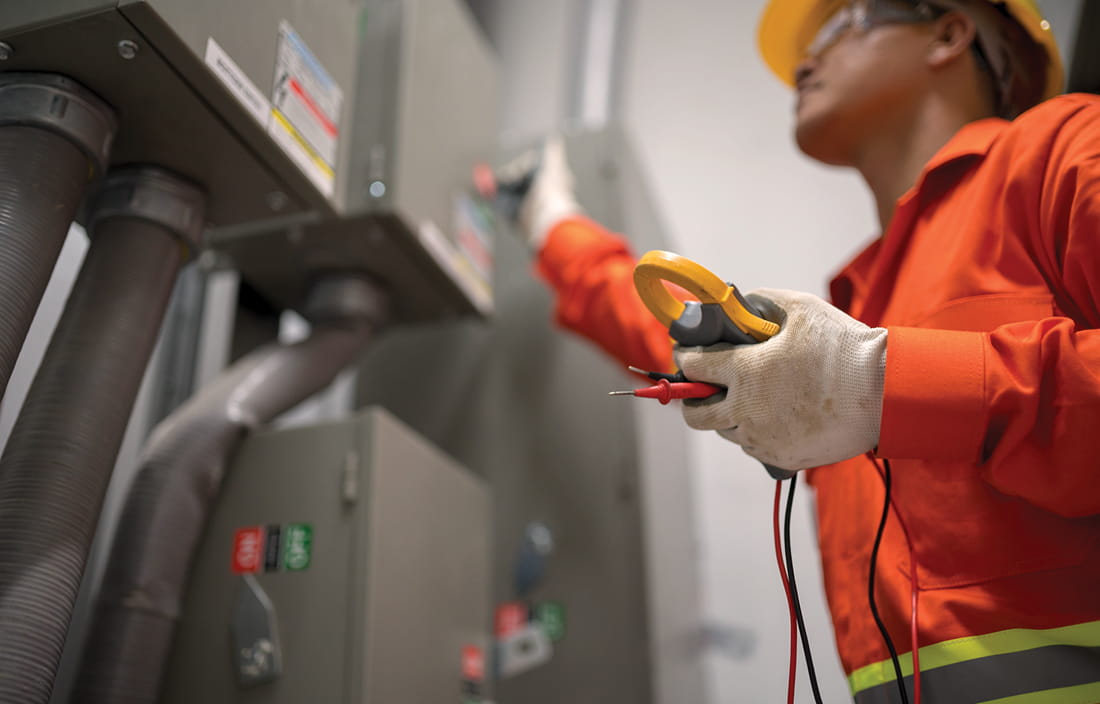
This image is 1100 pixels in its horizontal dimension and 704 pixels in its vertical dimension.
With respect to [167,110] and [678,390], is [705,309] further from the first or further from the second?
[167,110]

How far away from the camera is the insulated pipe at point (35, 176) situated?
36.1 inches

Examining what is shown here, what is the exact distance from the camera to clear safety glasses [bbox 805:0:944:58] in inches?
49.8

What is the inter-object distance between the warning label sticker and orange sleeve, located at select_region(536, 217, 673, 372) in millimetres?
506

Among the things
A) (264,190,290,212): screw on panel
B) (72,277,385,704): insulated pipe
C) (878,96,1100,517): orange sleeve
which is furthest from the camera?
(264,190,290,212): screw on panel

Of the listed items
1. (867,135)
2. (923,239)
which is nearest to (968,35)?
(867,135)

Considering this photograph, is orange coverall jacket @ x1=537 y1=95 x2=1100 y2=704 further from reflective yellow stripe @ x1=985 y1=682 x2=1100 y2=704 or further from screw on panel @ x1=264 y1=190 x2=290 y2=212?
screw on panel @ x1=264 y1=190 x2=290 y2=212

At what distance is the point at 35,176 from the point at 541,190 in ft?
3.27

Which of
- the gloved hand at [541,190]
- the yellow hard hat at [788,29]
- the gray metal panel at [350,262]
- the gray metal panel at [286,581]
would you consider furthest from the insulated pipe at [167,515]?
the yellow hard hat at [788,29]

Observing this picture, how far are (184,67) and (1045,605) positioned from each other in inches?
41.7

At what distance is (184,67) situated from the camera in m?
1.00

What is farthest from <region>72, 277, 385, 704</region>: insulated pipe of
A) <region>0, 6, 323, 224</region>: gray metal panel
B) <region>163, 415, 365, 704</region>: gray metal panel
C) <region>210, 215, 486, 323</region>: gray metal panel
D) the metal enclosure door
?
the metal enclosure door

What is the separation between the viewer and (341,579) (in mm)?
1216

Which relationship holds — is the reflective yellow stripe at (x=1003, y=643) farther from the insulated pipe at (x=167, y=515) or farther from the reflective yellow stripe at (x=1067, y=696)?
the insulated pipe at (x=167, y=515)

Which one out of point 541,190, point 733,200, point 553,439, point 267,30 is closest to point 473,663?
point 553,439
